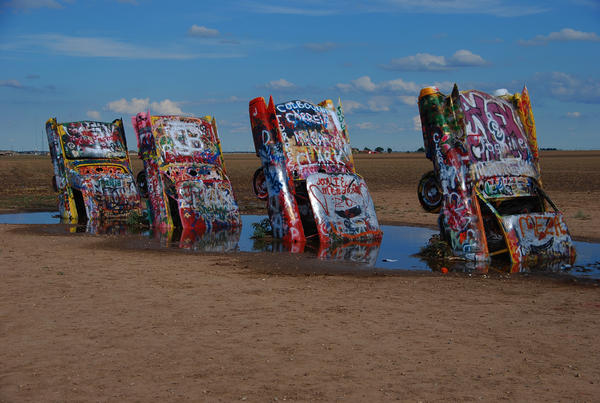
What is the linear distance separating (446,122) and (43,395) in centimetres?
870

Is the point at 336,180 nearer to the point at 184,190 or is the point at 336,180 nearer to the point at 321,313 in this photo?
the point at 184,190

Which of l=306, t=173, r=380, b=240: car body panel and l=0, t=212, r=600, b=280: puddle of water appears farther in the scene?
l=306, t=173, r=380, b=240: car body panel

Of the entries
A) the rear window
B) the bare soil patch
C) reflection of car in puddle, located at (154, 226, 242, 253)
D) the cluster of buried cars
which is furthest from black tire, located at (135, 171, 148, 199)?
the bare soil patch

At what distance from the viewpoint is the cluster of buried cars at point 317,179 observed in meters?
11.6

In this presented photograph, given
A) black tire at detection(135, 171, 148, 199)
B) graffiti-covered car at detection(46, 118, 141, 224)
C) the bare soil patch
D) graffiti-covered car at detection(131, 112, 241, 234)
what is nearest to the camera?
the bare soil patch

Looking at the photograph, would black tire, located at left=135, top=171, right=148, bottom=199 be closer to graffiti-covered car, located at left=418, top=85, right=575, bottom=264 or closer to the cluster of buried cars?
the cluster of buried cars

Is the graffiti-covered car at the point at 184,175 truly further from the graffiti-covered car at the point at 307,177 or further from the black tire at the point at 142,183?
the graffiti-covered car at the point at 307,177

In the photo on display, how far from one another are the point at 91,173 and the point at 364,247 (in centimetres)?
853

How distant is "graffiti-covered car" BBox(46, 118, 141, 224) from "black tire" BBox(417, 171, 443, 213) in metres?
8.66

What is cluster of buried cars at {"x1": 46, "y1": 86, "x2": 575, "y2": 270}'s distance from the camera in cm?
1159

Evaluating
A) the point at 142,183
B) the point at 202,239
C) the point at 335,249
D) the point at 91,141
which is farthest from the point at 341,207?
the point at 91,141

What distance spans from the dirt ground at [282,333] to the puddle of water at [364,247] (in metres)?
1.02

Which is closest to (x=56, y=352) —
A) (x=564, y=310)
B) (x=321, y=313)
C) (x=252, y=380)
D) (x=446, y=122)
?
(x=252, y=380)

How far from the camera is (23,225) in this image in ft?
52.7
